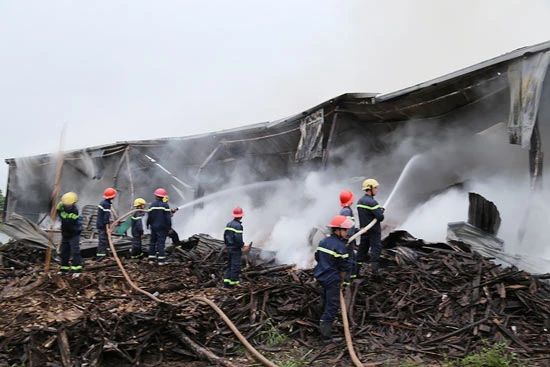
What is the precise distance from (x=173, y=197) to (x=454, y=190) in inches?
426

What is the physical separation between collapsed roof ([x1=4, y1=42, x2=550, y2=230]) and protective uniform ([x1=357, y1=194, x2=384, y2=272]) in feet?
8.56

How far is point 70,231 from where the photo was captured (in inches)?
341

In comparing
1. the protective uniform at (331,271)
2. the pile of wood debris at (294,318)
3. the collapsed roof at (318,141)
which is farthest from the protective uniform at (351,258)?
the collapsed roof at (318,141)

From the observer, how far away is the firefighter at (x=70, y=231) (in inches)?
339

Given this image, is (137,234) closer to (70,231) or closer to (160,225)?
(160,225)

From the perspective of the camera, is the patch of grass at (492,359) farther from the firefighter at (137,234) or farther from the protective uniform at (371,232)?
the firefighter at (137,234)

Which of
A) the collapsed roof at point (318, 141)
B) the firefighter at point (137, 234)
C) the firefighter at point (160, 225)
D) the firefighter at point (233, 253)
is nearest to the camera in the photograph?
the collapsed roof at point (318, 141)

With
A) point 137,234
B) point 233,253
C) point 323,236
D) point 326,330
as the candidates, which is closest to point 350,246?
point 326,330

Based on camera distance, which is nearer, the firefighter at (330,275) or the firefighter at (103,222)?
the firefighter at (330,275)

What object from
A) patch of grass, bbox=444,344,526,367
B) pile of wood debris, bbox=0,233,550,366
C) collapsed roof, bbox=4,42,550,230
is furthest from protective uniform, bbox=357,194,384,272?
collapsed roof, bbox=4,42,550,230

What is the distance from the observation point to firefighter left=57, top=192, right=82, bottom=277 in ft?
28.2

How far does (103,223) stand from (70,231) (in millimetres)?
1532

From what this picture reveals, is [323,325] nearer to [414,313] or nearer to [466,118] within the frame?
[414,313]

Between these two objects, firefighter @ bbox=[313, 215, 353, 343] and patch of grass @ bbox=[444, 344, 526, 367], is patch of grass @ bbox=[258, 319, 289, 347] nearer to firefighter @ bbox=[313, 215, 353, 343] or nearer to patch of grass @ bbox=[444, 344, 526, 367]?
firefighter @ bbox=[313, 215, 353, 343]
